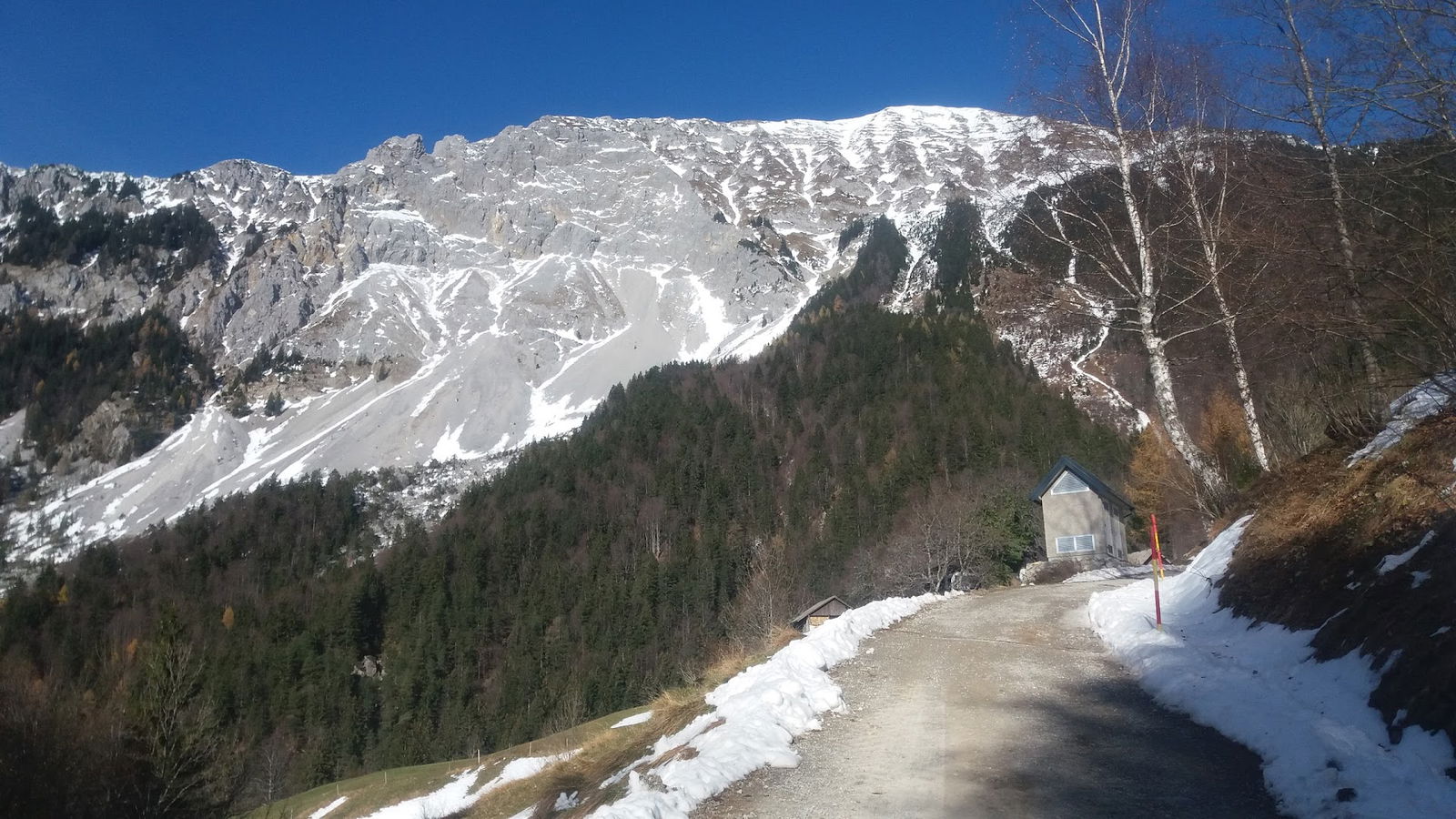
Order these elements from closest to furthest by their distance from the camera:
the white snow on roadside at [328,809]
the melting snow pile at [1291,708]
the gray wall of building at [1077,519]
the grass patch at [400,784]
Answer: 1. the melting snow pile at [1291,708]
2. the grass patch at [400,784]
3. the gray wall of building at [1077,519]
4. the white snow on roadside at [328,809]

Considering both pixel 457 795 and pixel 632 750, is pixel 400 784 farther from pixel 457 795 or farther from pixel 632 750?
pixel 632 750

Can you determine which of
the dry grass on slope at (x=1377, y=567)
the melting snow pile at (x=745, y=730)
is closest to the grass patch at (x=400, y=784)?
the melting snow pile at (x=745, y=730)

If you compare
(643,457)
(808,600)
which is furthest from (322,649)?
(808,600)

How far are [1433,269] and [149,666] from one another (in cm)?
2537

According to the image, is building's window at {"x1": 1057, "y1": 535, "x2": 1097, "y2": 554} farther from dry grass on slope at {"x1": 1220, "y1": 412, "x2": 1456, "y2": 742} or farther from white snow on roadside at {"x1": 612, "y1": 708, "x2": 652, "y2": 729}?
dry grass on slope at {"x1": 1220, "y1": 412, "x2": 1456, "y2": 742}

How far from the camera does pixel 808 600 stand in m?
67.8

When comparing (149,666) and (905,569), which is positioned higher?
(149,666)

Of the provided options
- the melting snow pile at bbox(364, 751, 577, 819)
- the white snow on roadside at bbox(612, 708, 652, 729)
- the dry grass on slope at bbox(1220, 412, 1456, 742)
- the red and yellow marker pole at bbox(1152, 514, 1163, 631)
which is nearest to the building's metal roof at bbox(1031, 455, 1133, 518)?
the melting snow pile at bbox(364, 751, 577, 819)

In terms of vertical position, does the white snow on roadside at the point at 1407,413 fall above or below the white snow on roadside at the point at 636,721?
above

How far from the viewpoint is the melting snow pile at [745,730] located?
626 centimetres

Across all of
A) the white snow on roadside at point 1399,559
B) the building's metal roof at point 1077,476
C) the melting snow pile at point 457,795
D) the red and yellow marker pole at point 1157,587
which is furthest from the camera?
the building's metal roof at point 1077,476

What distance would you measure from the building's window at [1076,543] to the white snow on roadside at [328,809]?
1614 inches

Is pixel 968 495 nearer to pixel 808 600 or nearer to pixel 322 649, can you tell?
pixel 808 600

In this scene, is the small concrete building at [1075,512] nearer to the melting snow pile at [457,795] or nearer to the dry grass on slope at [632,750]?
the melting snow pile at [457,795]
